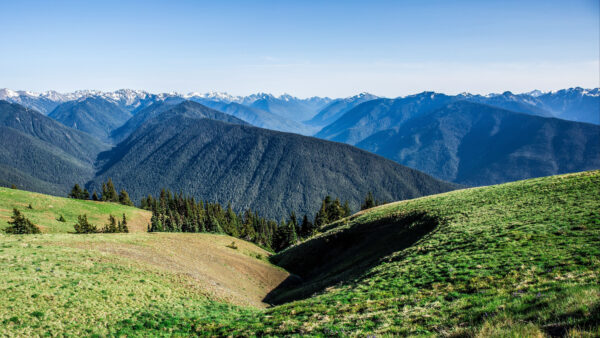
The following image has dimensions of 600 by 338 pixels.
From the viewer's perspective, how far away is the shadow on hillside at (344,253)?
3216 cm

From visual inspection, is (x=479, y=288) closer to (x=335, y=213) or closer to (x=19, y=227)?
(x=19, y=227)

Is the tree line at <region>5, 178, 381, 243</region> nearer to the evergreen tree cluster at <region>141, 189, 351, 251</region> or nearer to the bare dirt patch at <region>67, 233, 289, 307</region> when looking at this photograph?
the evergreen tree cluster at <region>141, 189, 351, 251</region>

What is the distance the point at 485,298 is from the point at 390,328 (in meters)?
5.21

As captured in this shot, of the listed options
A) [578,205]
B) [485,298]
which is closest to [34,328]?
[485,298]

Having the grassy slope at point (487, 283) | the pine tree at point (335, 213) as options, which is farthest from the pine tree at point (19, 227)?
the pine tree at point (335, 213)

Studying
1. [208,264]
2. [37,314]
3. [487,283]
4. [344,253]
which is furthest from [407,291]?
[208,264]

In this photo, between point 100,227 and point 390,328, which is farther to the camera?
point 100,227

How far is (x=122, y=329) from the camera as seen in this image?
705 inches

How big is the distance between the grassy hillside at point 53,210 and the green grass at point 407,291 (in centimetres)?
3764

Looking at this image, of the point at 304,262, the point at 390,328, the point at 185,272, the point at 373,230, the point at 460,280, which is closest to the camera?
the point at 390,328

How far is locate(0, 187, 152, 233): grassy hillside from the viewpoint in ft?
206

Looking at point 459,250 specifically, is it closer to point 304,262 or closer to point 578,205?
point 578,205

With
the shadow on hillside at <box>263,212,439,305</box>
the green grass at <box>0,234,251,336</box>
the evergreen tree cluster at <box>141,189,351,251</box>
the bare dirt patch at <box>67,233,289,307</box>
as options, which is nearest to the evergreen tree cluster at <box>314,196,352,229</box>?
the evergreen tree cluster at <box>141,189,351,251</box>

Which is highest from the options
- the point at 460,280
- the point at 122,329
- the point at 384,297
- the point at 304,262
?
the point at 460,280
